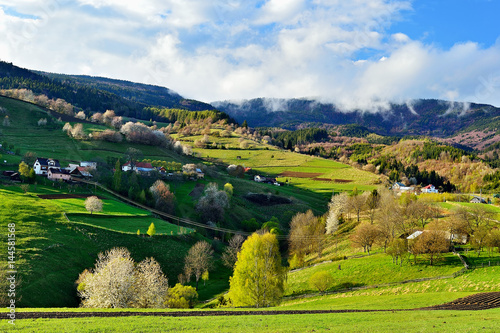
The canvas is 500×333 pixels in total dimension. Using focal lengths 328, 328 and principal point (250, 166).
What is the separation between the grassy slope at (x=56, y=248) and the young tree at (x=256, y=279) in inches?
719

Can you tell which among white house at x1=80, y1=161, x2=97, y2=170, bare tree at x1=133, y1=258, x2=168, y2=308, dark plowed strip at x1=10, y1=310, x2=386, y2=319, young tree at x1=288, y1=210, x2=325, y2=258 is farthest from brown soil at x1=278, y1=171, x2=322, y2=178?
dark plowed strip at x1=10, y1=310, x2=386, y2=319

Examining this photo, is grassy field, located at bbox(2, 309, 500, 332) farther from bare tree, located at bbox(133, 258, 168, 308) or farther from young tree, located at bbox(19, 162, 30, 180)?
young tree, located at bbox(19, 162, 30, 180)

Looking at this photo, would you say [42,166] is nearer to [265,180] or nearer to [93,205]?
[93,205]

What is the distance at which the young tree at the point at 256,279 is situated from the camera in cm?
4150

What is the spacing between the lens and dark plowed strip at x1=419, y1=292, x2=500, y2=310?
1207 inches

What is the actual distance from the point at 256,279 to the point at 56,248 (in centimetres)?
3191

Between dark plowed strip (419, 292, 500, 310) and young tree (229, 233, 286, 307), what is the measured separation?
58.4ft

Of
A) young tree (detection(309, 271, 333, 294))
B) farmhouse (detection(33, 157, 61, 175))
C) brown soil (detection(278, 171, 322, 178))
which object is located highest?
brown soil (detection(278, 171, 322, 178))

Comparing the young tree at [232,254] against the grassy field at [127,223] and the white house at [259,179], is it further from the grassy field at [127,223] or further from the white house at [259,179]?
the white house at [259,179]

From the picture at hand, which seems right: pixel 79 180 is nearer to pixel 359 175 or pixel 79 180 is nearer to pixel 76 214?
pixel 76 214

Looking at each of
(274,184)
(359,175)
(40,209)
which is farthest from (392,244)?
(359,175)

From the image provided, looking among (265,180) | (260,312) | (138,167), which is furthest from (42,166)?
(265,180)

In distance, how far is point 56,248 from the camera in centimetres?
A: 5059

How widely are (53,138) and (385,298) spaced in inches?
5124
